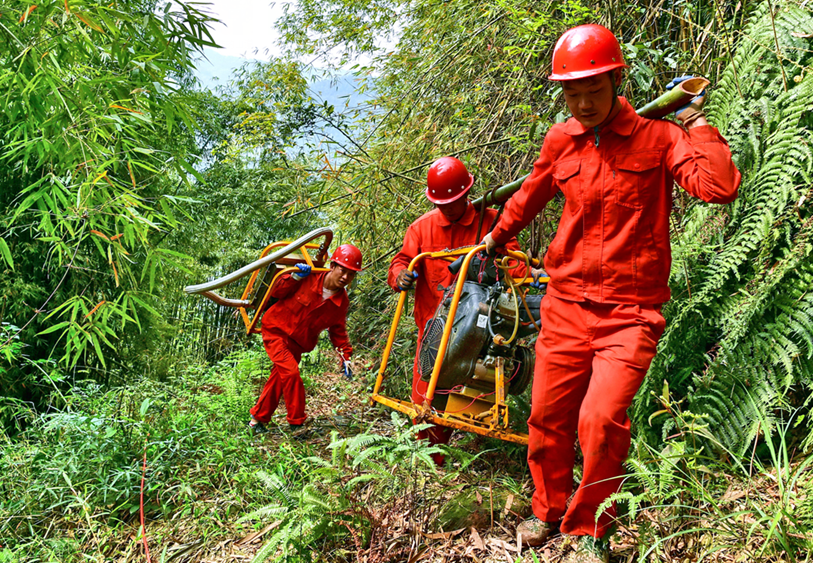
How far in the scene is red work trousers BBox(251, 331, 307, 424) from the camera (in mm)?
4871

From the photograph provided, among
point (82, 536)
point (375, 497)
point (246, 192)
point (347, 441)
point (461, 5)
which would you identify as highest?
point (461, 5)

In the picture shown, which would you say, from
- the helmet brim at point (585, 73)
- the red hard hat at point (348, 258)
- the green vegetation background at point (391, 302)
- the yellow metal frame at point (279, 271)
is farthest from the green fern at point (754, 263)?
the yellow metal frame at point (279, 271)

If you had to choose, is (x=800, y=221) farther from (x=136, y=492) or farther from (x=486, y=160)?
(x=136, y=492)

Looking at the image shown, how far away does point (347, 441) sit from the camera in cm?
279

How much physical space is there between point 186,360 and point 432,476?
22.0ft

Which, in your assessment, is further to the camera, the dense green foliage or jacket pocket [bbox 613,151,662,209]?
the dense green foliage

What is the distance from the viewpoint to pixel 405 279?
155 inches

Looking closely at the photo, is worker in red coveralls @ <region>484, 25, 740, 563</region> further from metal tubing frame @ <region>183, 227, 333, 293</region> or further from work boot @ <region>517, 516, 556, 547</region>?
metal tubing frame @ <region>183, 227, 333, 293</region>

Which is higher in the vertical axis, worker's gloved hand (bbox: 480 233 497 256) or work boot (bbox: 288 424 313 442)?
worker's gloved hand (bbox: 480 233 497 256)

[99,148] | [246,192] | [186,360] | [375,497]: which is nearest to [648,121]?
[375,497]

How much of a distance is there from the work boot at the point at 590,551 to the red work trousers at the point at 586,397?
0.03 m

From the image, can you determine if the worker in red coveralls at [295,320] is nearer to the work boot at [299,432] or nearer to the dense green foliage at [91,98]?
the work boot at [299,432]

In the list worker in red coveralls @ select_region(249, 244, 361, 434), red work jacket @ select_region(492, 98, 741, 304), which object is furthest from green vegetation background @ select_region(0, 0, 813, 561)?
red work jacket @ select_region(492, 98, 741, 304)

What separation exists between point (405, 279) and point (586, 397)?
178 cm
